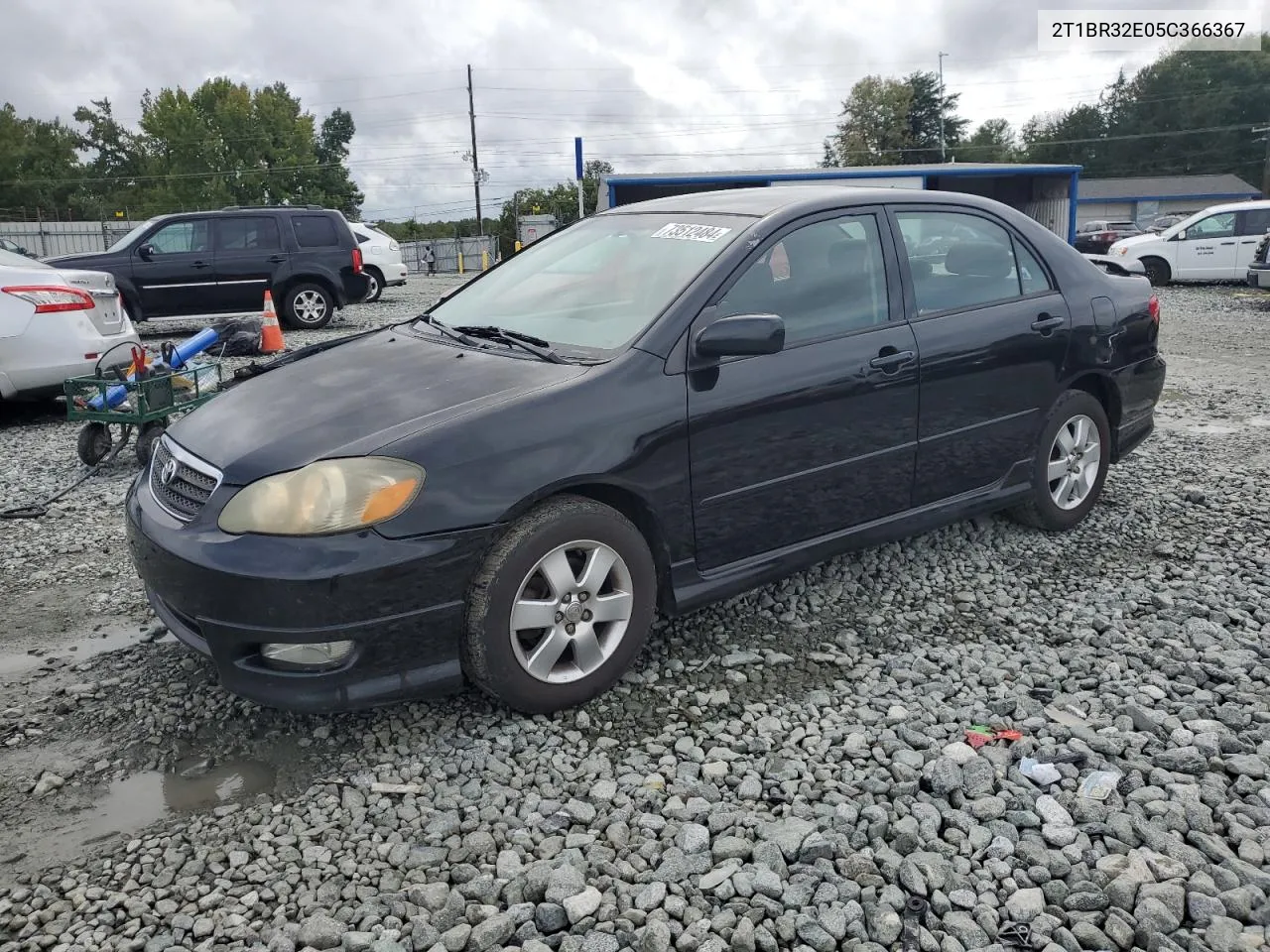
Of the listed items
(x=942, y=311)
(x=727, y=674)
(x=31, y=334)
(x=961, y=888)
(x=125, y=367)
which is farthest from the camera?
(x=31, y=334)

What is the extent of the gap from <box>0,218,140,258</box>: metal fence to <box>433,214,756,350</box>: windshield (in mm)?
40036

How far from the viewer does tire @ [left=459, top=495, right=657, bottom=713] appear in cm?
302

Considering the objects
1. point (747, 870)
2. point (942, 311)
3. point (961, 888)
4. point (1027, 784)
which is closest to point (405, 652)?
point (747, 870)

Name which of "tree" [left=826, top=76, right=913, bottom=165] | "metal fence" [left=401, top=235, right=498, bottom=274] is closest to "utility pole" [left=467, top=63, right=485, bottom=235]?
"metal fence" [left=401, top=235, right=498, bottom=274]

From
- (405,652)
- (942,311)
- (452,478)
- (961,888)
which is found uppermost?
(942,311)

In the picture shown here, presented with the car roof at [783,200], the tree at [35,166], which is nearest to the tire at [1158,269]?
the car roof at [783,200]

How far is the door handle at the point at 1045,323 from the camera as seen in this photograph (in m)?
4.50

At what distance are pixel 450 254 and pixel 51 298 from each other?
34.4 m

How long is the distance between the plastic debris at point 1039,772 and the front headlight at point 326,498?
1964mm

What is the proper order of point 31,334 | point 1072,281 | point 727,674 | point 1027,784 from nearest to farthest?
point 1027,784, point 727,674, point 1072,281, point 31,334

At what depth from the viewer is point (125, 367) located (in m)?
6.70

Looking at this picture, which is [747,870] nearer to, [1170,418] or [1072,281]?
[1072,281]

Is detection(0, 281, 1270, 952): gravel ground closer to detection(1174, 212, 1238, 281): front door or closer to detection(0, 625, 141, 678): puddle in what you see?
detection(0, 625, 141, 678): puddle

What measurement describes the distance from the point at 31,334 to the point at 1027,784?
24.6ft
